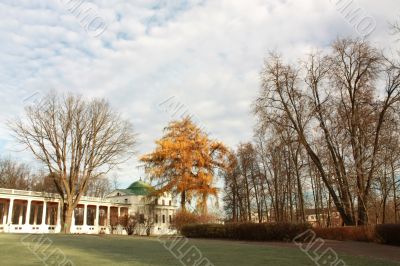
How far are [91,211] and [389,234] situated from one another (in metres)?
64.3

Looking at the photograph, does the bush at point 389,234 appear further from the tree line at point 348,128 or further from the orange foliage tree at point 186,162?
the orange foliage tree at point 186,162

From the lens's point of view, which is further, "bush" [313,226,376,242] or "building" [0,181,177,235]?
"building" [0,181,177,235]

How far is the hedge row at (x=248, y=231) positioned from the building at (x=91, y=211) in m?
10.5

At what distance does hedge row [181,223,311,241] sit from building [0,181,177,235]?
10.5m

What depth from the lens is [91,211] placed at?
251 ft

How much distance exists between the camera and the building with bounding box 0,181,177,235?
47438 millimetres

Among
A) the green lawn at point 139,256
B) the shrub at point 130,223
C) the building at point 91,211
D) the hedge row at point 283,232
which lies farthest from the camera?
the building at point 91,211

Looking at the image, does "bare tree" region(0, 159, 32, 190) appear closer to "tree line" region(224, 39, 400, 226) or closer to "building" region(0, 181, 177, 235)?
"building" region(0, 181, 177, 235)

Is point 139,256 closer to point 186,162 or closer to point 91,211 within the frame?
point 186,162

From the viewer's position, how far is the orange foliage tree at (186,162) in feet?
135

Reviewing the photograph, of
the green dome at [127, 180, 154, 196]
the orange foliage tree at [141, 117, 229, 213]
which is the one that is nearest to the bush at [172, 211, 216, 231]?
the orange foliage tree at [141, 117, 229, 213]

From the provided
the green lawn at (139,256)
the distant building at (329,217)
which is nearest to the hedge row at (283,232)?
the green lawn at (139,256)

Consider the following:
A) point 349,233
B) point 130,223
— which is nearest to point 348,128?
point 349,233

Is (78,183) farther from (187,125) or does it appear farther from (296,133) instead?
(296,133)
